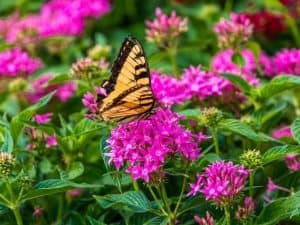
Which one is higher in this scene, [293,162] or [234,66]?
[234,66]

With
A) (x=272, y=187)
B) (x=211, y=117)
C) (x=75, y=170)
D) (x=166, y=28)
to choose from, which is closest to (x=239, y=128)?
(x=211, y=117)

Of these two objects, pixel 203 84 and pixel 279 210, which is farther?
pixel 203 84

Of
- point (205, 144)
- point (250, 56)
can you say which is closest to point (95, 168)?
point (205, 144)

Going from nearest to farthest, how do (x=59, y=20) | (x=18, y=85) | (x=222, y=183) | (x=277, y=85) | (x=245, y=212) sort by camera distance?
(x=222, y=183) < (x=245, y=212) < (x=277, y=85) < (x=18, y=85) < (x=59, y=20)

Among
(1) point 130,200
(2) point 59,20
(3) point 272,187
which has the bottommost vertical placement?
(3) point 272,187

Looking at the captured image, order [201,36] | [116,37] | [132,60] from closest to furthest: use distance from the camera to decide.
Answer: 1. [132,60]
2. [201,36]
3. [116,37]

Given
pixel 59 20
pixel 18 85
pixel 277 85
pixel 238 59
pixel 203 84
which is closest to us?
pixel 277 85

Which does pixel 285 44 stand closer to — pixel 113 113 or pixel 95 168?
pixel 95 168

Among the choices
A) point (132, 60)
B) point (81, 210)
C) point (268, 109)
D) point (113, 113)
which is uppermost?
point (132, 60)

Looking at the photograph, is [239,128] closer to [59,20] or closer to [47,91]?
[47,91]
